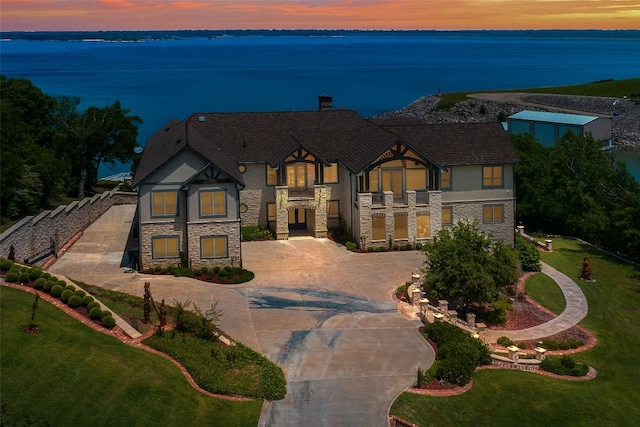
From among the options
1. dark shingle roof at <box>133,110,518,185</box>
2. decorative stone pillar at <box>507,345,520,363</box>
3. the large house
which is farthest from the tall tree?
decorative stone pillar at <box>507,345,520,363</box>

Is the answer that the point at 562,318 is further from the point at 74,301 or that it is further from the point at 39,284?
the point at 39,284

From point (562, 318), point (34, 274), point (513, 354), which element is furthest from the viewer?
point (562, 318)

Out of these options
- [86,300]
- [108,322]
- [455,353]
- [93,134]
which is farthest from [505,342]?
[93,134]

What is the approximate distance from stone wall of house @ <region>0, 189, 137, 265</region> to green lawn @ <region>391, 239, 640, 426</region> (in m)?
20.8

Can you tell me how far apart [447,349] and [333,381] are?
186 inches

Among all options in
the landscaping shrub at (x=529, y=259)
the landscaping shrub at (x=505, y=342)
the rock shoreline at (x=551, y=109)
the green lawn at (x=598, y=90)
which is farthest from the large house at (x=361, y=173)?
the green lawn at (x=598, y=90)

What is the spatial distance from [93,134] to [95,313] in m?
36.1

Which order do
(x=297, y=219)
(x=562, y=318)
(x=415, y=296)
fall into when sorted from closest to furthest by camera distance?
(x=415, y=296) < (x=562, y=318) < (x=297, y=219)

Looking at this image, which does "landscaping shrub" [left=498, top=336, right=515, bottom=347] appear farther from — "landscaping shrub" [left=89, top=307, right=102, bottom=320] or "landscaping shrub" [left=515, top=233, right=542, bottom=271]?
"landscaping shrub" [left=89, top=307, right=102, bottom=320]

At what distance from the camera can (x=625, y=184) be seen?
51375mm

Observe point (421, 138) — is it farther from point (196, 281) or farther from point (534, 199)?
point (196, 281)

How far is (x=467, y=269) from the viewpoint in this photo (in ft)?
107

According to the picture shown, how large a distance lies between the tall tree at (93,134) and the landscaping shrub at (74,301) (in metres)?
33.3

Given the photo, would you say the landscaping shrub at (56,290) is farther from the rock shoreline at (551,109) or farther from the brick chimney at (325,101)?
the rock shoreline at (551,109)
